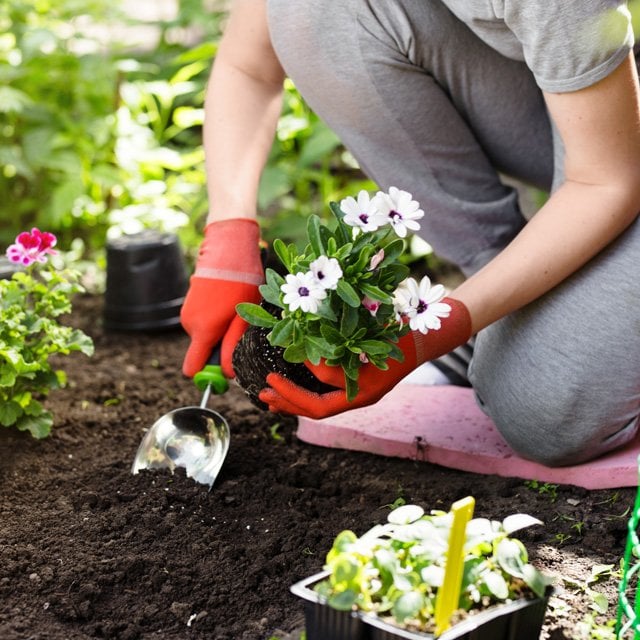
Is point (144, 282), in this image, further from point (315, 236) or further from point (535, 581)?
point (535, 581)

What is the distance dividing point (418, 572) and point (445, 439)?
76 cm

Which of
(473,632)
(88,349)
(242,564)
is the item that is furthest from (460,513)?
(88,349)

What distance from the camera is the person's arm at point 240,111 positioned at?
1959 mm

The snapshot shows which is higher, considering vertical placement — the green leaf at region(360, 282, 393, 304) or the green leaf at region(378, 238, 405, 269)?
the green leaf at region(378, 238, 405, 269)

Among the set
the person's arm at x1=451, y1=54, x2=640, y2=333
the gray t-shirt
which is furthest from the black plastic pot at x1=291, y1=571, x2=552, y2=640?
the gray t-shirt

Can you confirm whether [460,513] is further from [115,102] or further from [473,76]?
[115,102]

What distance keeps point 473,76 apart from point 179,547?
1091 mm

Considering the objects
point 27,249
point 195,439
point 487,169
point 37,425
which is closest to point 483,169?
point 487,169

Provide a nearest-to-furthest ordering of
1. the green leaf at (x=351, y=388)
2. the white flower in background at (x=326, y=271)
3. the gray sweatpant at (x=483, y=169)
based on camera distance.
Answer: the white flower in background at (x=326, y=271) < the green leaf at (x=351, y=388) < the gray sweatpant at (x=483, y=169)

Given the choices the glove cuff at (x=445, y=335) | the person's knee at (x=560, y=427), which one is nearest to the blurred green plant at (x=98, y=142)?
the person's knee at (x=560, y=427)

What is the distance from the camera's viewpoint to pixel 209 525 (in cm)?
167

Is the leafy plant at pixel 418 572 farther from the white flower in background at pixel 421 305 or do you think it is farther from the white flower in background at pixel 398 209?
the white flower in background at pixel 398 209

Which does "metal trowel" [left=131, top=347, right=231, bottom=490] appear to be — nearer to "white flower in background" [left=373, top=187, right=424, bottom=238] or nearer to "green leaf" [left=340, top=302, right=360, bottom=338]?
"green leaf" [left=340, top=302, right=360, bottom=338]

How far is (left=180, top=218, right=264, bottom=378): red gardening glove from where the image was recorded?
5.94ft
